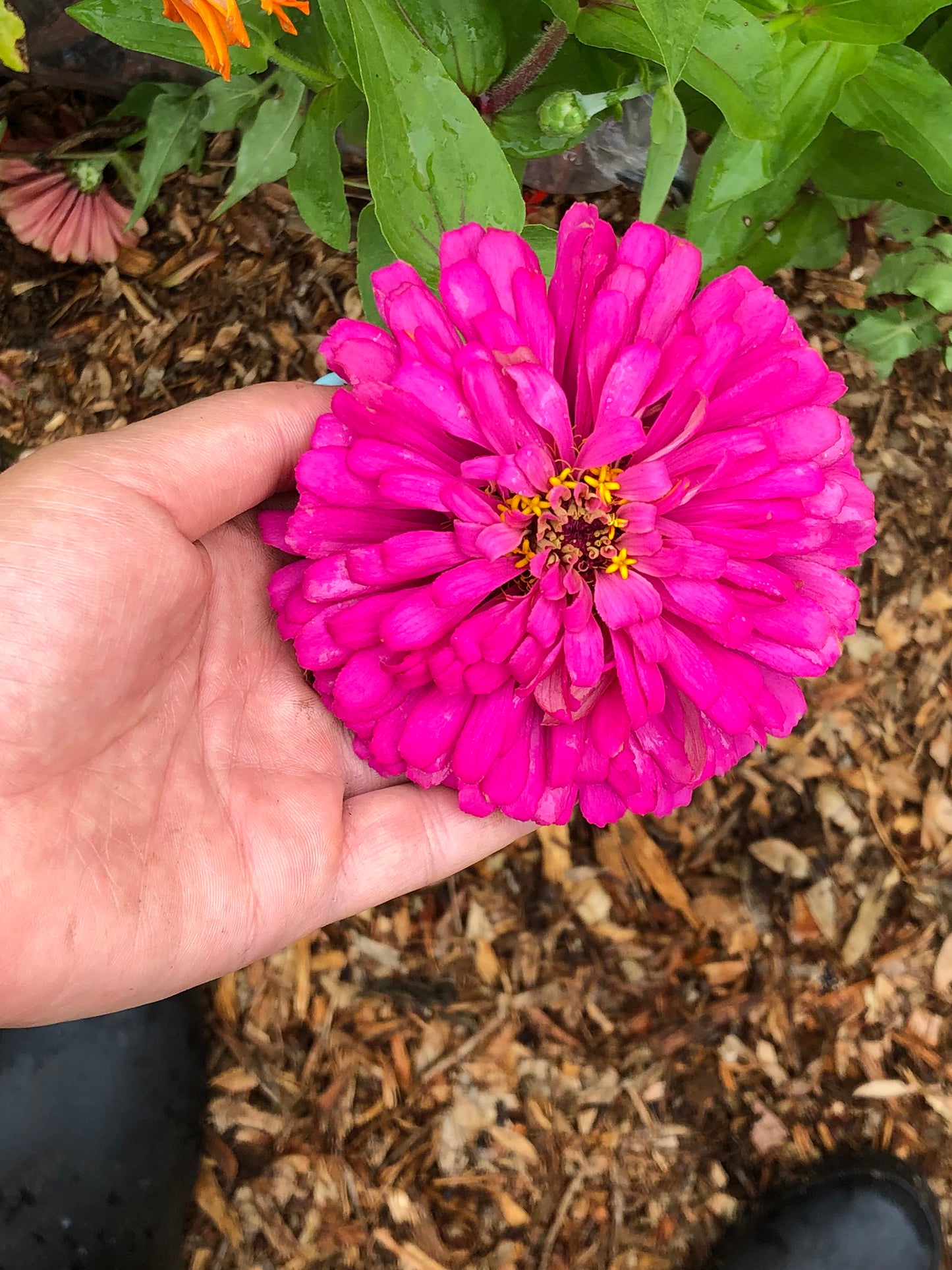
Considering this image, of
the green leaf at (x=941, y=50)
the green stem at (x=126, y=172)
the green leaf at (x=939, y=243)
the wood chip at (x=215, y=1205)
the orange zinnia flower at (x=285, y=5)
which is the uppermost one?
the orange zinnia flower at (x=285, y=5)

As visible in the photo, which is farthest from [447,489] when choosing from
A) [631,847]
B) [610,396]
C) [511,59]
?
[631,847]

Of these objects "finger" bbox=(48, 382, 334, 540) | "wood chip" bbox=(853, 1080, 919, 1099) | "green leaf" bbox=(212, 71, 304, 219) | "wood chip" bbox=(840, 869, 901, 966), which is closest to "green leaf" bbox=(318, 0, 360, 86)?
"green leaf" bbox=(212, 71, 304, 219)

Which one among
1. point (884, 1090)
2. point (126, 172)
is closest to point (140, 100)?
point (126, 172)

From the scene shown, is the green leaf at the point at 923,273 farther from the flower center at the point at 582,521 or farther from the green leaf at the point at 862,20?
the flower center at the point at 582,521

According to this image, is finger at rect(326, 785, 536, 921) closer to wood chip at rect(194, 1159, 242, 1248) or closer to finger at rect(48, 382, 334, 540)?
finger at rect(48, 382, 334, 540)

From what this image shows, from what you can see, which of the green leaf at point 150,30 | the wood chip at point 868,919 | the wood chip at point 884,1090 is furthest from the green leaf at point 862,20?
the wood chip at point 884,1090

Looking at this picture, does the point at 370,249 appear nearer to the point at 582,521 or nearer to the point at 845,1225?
the point at 582,521
